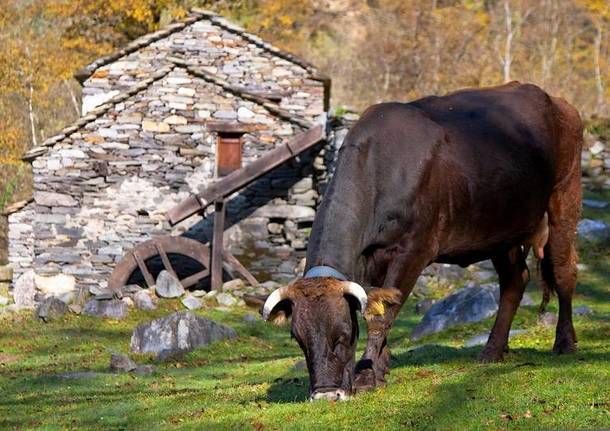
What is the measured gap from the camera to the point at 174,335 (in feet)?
55.9

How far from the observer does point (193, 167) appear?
86.5 feet

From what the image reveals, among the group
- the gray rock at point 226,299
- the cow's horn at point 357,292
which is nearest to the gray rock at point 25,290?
the gray rock at point 226,299

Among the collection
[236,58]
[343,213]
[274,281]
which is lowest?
[274,281]

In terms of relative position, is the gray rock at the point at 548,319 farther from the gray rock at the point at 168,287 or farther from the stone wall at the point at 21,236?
the stone wall at the point at 21,236

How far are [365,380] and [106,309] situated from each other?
41.5 ft

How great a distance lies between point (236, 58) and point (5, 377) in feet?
55.2

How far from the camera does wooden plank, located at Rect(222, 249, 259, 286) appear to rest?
24.8 metres

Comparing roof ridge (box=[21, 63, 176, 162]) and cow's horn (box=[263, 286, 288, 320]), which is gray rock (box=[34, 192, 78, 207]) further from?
cow's horn (box=[263, 286, 288, 320])

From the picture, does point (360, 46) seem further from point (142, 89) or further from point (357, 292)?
point (357, 292)

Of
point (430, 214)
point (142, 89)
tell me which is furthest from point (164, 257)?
point (430, 214)

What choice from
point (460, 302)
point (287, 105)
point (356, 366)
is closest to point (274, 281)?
point (287, 105)

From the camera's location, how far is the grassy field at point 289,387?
803 centimetres

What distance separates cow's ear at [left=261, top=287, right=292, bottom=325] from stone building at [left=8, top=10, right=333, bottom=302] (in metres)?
17.2

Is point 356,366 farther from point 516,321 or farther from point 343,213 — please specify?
point 516,321
